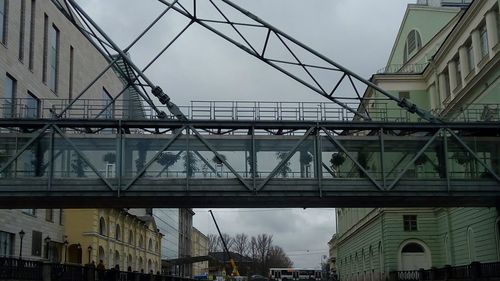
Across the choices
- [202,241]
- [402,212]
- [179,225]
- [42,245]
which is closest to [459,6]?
[402,212]

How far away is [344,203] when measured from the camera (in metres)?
34.6

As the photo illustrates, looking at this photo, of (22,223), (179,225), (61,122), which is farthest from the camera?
(179,225)

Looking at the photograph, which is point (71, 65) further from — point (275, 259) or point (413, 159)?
point (275, 259)

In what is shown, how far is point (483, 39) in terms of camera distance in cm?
4266

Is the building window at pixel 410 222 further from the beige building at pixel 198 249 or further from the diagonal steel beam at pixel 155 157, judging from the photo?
the beige building at pixel 198 249

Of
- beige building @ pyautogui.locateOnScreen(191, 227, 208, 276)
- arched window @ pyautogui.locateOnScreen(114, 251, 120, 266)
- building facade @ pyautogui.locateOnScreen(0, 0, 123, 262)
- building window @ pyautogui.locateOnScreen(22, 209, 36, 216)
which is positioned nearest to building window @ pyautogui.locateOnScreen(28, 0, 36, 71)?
building facade @ pyautogui.locateOnScreen(0, 0, 123, 262)

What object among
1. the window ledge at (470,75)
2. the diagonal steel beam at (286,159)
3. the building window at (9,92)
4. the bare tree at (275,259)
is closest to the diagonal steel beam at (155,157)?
the diagonal steel beam at (286,159)

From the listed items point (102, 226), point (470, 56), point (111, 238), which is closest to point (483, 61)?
point (470, 56)

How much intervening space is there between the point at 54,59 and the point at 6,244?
661 inches

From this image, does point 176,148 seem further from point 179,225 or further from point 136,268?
point 179,225

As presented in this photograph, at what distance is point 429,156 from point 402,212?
29.8 metres

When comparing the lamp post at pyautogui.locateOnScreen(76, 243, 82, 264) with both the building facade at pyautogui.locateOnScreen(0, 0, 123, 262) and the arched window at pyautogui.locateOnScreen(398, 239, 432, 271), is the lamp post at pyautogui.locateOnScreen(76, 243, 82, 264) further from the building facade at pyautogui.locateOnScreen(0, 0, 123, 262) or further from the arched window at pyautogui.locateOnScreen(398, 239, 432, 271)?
the arched window at pyautogui.locateOnScreen(398, 239, 432, 271)

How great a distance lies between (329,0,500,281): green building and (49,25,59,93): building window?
82.5 feet

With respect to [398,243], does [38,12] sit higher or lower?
higher
